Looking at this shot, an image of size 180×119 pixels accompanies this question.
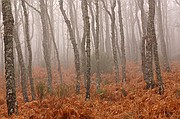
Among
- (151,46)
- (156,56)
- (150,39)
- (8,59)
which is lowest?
(156,56)

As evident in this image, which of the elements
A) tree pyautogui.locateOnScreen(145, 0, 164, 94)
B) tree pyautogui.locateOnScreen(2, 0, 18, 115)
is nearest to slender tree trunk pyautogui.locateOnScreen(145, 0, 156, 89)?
tree pyautogui.locateOnScreen(145, 0, 164, 94)

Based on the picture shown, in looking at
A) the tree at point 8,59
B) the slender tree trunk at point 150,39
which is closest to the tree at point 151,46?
the slender tree trunk at point 150,39

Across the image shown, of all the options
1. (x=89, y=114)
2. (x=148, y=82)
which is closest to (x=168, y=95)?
(x=148, y=82)

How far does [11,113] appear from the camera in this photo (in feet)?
25.7

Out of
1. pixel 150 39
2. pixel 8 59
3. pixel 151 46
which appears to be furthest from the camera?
pixel 151 46

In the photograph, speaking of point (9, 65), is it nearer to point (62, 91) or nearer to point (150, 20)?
point (62, 91)

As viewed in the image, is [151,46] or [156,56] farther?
[151,46]

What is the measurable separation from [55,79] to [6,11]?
41.7 ft

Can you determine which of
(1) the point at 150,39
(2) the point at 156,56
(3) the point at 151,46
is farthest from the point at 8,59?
(3) the point at 151,46

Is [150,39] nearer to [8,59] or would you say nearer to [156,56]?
[156,56]

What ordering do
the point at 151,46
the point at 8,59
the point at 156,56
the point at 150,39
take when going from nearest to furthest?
1. the point at 8,59
2. the point at 156,56
3. the point at 150,39
4. the point at 151,46

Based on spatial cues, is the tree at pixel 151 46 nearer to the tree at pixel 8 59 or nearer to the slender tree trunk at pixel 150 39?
the slender tree trunk at pixel 150 39

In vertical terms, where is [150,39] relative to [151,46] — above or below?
above

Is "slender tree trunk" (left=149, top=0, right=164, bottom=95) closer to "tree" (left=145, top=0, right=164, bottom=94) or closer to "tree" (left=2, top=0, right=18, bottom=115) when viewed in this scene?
"tree" (left=145, top=0, right=164, bottom=94)
